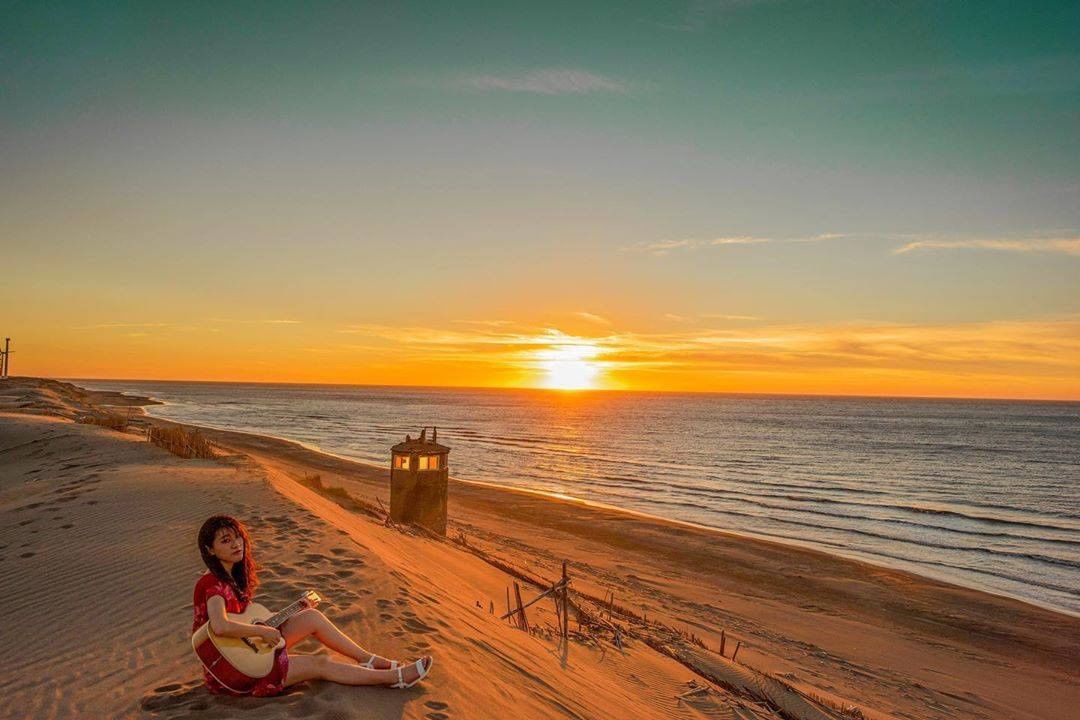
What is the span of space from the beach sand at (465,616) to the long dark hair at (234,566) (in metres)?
0.76

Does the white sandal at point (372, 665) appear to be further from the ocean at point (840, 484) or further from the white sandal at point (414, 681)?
the ocean at point (840, 484)

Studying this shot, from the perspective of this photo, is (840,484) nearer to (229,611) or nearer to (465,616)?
(465,616)

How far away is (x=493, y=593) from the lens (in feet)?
35.1

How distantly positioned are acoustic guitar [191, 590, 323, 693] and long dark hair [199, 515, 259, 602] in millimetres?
144

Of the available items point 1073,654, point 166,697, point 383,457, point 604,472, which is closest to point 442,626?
point 166,697

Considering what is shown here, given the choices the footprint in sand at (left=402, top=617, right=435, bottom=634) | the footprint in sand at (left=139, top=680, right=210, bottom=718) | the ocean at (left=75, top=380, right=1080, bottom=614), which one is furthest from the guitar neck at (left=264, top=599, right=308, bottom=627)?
the ocean at (left=75, top=380, right=1080, bottom=614)

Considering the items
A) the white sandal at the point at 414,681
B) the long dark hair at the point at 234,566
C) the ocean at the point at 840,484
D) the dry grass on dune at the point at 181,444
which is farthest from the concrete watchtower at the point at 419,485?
the ocean at the point at 840,484

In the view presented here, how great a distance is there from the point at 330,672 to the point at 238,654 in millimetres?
685

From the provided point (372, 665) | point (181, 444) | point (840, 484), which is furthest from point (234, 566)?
point (840, 484)

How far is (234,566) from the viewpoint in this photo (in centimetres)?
454

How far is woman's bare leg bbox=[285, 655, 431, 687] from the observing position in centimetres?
471

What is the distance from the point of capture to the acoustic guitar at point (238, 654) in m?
4.35

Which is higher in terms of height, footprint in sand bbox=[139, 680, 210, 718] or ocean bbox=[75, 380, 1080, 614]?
footprint in sand bbox=[139, 680, 210, 718]

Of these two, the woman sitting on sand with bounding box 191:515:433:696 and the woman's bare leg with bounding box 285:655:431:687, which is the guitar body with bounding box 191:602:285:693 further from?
the woman's bare leg with bounding box 285:655:431:687
